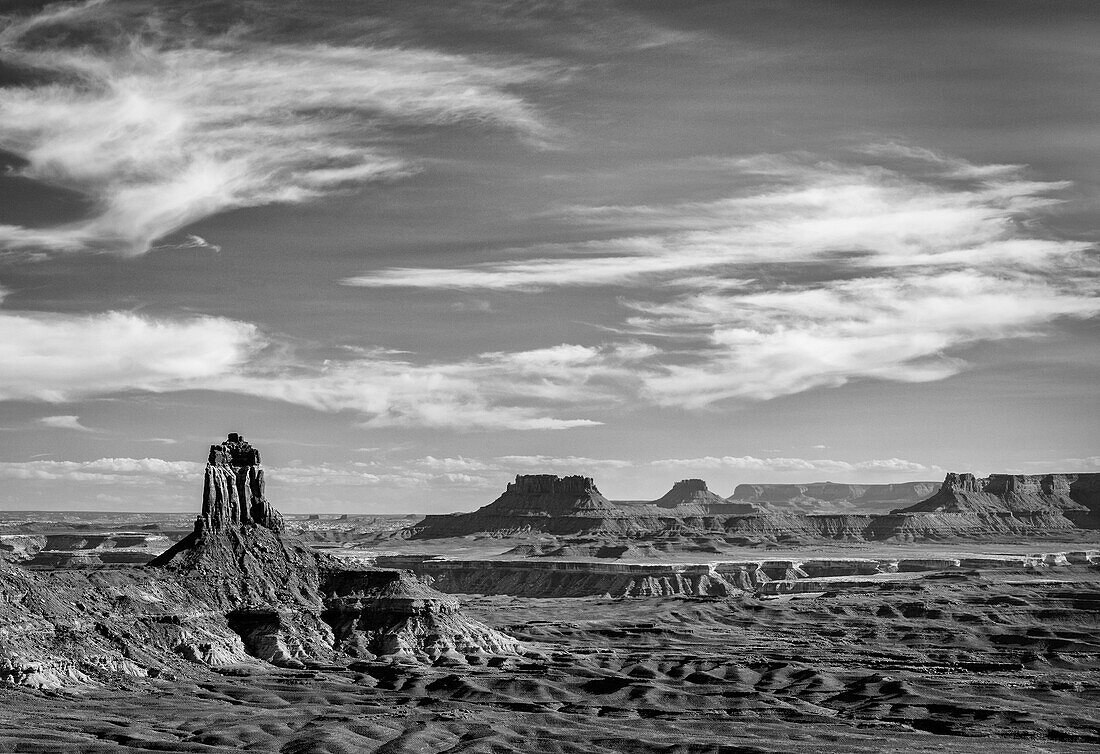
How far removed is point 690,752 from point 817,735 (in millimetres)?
21597

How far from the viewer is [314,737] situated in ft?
573

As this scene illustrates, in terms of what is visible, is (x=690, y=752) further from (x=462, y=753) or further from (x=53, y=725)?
(x=53, y=725)

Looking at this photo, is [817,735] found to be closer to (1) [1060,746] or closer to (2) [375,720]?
(1) [1060,746]

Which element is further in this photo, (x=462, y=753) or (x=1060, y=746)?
(x=1060, y=746)

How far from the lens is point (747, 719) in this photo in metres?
197

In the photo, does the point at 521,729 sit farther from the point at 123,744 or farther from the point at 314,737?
the point at 123,744

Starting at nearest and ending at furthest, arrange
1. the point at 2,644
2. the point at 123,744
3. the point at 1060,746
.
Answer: the point at 123,744, the point at 1060,746, the point at 2,644

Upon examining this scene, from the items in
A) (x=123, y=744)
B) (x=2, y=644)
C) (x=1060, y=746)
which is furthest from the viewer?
(x=2, y=644)

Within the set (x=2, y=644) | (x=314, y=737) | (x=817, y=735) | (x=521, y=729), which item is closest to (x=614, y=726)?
(x=521, y=729)

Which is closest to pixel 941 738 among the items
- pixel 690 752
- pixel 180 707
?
pixel 690 752

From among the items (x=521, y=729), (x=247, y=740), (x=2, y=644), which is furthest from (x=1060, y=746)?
(x=2, y=644)

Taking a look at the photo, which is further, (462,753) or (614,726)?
(614,726)

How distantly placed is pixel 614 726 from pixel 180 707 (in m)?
59.6

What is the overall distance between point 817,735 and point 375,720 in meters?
58.9
